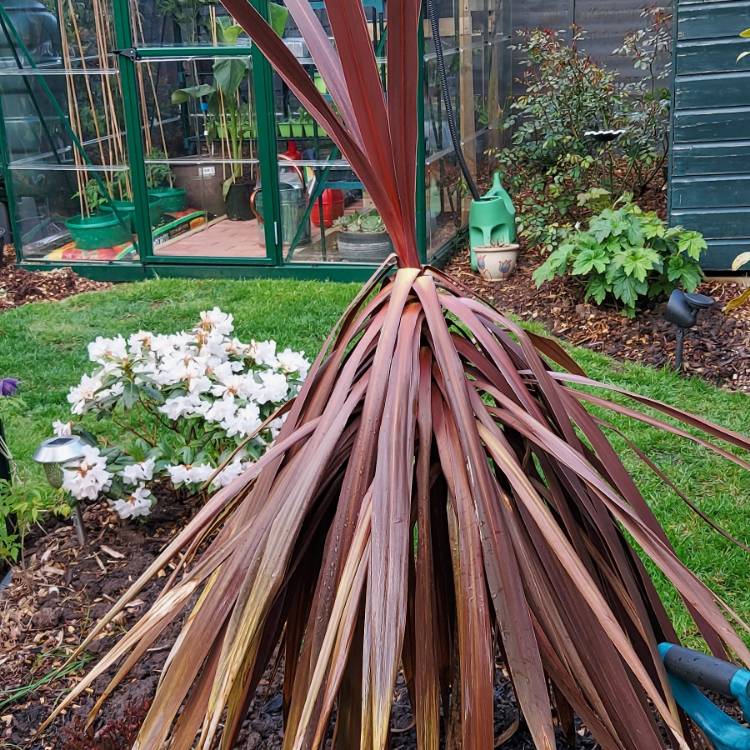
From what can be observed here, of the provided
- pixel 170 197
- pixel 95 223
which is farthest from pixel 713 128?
pixel 95 223

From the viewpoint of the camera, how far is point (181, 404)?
2572 mm

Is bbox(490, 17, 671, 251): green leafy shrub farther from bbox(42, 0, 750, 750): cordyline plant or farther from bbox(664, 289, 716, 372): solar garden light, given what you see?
bbox(42, 0, 750, 750): cordyline plant

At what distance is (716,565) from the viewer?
265 cm

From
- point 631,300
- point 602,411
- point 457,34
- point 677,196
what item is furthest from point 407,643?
point 457,34

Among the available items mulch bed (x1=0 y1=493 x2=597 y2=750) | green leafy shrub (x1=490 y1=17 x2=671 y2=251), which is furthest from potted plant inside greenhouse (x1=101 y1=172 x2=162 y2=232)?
mulch bed (x1=0 y1=493 x2=597 y2=750)

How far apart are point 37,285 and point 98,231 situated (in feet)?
2.00

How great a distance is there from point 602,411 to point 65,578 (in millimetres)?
2286

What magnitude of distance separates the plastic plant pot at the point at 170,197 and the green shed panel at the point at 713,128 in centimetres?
321

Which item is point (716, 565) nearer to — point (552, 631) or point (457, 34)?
point (552, 631)

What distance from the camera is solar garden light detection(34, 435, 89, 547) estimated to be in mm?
2436

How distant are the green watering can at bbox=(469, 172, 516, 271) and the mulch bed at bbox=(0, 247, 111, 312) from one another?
2554 millimetres

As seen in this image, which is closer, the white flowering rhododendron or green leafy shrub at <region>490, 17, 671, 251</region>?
the white flowering rhododendron

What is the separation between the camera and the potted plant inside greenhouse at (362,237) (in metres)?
5.94

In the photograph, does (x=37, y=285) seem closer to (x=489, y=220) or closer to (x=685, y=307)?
(x=489, y=220)
